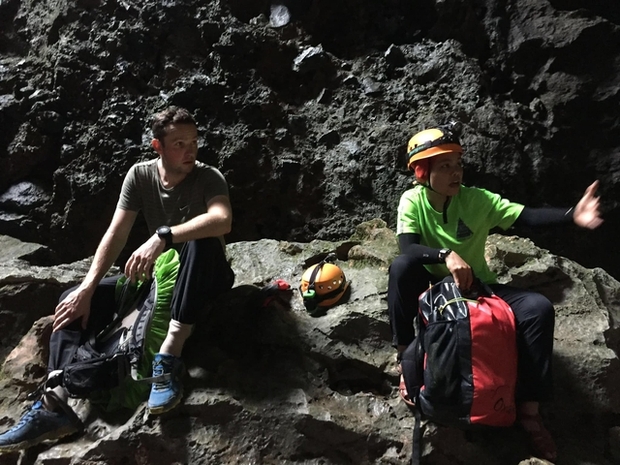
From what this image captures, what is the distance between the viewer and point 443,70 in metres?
4.68

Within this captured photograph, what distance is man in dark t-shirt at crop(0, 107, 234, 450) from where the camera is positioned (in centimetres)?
219

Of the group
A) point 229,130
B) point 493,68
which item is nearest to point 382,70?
point 493,68

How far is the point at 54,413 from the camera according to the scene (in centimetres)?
221

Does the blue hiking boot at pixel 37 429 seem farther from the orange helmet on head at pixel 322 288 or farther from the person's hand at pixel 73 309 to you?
the orange helmet on head at pixel 322 288

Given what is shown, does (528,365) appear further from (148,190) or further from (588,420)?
(148,190)

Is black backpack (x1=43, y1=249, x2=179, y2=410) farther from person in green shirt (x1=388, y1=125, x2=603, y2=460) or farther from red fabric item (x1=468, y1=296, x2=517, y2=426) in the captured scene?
red fabric item (x1=468, y1=296, x2=517, y2=426)

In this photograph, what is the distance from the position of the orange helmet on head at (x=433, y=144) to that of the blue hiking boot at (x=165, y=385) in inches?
57.4

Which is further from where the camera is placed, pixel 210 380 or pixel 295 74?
pixel 295 74

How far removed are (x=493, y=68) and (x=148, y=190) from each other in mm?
3759

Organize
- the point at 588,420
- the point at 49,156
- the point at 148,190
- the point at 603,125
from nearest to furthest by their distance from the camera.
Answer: the point at 588,420 < the point at 148,190 < the point at 603,125 < the point at 49,156

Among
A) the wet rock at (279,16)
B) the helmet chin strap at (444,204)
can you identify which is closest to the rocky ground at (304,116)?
the wet rock at (279,16)

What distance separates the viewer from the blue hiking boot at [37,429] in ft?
7.02

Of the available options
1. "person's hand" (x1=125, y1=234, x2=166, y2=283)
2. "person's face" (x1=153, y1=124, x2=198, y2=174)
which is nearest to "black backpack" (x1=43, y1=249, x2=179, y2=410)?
"person's hand" (x1=125, y1=234, x2=166, y2=283)

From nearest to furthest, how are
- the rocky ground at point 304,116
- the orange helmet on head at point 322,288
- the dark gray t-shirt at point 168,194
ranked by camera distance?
the dark gray t-shirt at point 168,194, the orange helmet on head at point 322,288, the rocky ground at point 304,116
